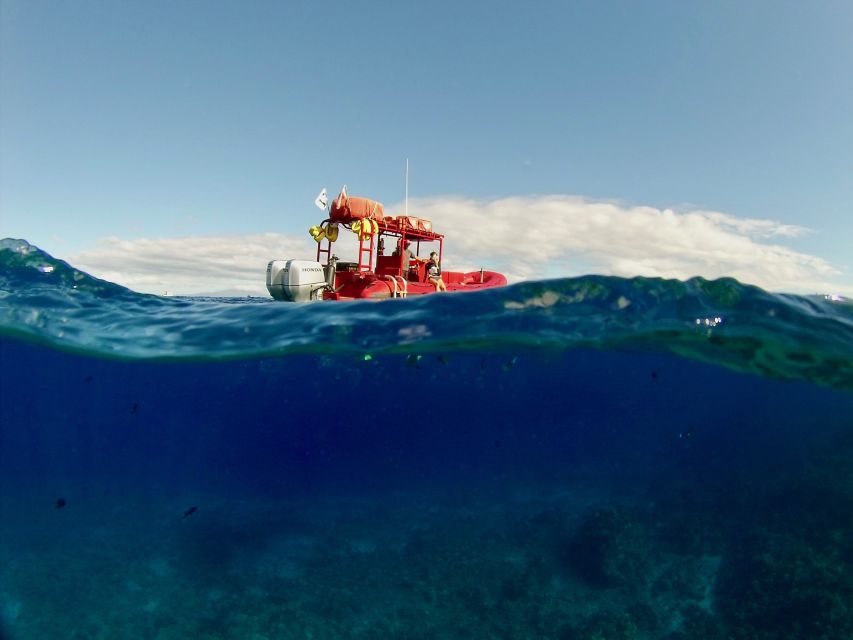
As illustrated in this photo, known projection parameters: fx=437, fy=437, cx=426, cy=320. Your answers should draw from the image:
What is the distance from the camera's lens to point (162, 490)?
75.7 ft

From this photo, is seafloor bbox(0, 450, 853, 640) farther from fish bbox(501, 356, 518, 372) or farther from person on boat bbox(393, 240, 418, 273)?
person on boat bbox(393, 240, 418, 273)

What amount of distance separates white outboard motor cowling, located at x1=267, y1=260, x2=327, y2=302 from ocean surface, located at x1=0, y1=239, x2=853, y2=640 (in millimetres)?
2525

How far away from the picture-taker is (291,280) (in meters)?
15.2

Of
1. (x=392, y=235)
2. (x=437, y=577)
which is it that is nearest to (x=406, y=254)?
(x=392, y=235)

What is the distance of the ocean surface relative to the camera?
10844mm

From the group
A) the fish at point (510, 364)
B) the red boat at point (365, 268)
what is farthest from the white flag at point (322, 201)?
the fish at point (510, 364)

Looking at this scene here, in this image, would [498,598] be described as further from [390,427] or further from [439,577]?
[390,427]

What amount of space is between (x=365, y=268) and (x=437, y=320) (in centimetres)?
963

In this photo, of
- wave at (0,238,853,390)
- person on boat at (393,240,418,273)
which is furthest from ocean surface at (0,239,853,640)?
person on boat at (393,240,418,273)

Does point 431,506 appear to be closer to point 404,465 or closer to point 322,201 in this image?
point 404,465

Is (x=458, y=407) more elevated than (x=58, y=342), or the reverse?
(x=58, y=342)

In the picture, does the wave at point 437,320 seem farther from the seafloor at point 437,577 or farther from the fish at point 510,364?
the seafloor at point 437,577

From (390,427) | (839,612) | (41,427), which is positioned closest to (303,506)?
(390,427)

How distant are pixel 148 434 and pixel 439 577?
17.2m
